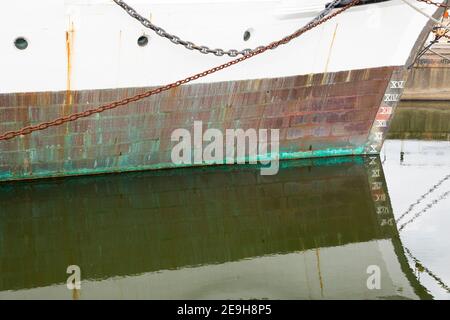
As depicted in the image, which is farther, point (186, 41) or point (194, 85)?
point (194, 85)

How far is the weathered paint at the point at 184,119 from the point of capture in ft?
32.8

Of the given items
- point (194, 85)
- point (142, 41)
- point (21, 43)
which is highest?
point (142, 41)

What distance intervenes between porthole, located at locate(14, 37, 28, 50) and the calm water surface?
5.91ft

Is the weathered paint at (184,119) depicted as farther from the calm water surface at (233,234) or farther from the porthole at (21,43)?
the porthole at (21,43)

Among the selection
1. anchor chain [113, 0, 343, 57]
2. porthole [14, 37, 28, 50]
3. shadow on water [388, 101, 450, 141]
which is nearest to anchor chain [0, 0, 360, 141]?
anchor chain [113, 0, 343, 57]

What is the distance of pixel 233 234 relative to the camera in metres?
9.15

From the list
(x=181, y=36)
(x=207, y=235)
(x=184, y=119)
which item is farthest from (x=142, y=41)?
(x=207, y=235)

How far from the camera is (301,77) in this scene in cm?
1106

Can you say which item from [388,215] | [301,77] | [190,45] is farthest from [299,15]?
[388,215]

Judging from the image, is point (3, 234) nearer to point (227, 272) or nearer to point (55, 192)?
point (55, 192)

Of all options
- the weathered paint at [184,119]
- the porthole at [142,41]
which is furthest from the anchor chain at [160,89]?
the porthole at [142,41]

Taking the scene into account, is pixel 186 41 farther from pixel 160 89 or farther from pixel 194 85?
pixel 160 89

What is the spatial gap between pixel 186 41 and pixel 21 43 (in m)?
2.04

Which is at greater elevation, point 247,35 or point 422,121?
point 422,121
